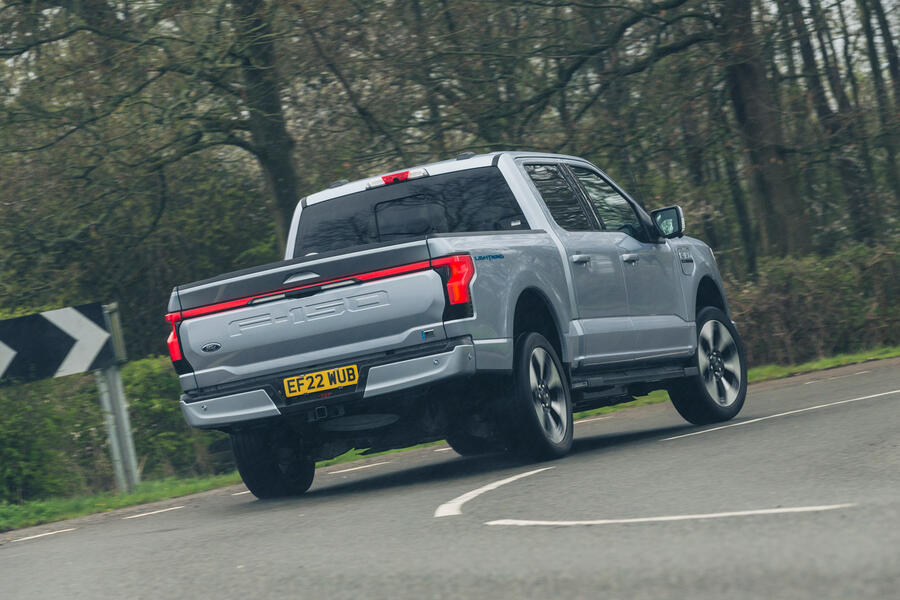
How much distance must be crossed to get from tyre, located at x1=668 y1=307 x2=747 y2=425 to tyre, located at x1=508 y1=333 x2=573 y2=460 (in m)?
2.18

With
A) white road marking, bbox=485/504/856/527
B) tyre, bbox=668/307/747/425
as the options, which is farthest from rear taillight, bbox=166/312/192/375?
tyre, bbox=668/307/747/425

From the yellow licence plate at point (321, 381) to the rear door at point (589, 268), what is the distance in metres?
1.86

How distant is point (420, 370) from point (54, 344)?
4.38 m

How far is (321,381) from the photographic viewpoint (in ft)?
27.1

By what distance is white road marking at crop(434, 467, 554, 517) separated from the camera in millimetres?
6842

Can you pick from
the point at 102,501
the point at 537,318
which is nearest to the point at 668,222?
the point at 537,318

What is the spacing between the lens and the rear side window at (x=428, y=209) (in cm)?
946

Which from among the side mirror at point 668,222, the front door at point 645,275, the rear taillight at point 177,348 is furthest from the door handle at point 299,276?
the side mirror at point 668,222

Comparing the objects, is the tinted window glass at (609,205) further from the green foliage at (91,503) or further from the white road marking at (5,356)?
the white road marking at (5,356)

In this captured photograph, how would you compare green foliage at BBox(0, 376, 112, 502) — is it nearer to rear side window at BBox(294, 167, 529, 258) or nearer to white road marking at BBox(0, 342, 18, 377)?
white road marking at BBox(0, 342, 18, 377)

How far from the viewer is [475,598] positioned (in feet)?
14.9

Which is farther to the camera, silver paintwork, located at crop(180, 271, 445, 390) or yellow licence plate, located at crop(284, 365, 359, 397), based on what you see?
yellow licence plate, located at crop(284, 365, 359, 397)

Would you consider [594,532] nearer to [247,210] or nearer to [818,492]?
[818,492]

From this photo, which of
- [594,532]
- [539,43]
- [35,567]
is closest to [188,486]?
[35,567]
